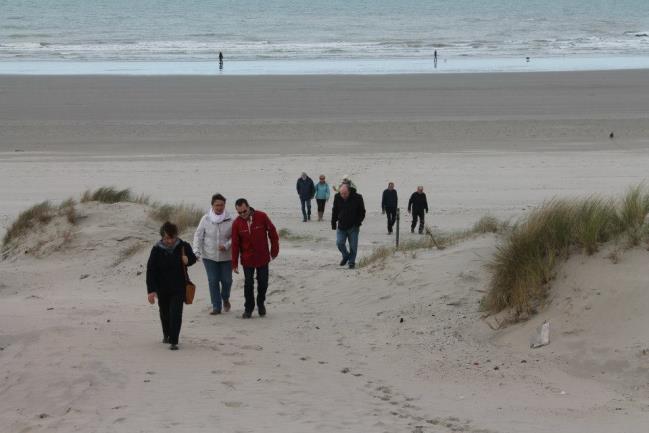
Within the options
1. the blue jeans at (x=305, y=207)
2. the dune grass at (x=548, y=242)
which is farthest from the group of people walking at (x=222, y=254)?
the blue jeans at (x=305, y=207)

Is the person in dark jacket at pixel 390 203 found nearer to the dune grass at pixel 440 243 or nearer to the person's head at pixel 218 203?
the dune grass at pixel 440 243

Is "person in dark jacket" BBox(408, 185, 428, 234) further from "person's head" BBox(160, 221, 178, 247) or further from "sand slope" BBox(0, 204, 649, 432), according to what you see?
"person's head" BBox(160, 221, 178, 247)

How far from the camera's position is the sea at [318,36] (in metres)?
55.4

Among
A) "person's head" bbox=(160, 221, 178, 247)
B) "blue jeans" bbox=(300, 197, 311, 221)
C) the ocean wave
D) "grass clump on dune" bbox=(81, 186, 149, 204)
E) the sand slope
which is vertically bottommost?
the sand slope

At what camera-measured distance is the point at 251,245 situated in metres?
10.1

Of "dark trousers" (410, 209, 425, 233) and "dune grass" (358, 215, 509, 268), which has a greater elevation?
"dune grass" (358, 215, 509, 268)

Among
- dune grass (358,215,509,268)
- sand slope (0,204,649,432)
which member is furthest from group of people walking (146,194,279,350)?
dune grass (358,215,509,268)

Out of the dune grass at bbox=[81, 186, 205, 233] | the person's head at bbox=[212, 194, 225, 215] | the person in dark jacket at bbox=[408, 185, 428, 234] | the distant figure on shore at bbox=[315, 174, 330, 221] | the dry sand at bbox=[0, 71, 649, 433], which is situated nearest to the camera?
the dry sand at bbox=[0, 71, 649, 433]

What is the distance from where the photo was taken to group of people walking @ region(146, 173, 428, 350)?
8.84 meters

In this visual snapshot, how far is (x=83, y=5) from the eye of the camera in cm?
10869

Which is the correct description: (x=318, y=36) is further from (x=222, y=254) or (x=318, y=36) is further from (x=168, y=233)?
(x=168, y=233)

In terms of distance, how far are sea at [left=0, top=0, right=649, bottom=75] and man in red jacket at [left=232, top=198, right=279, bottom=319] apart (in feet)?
134

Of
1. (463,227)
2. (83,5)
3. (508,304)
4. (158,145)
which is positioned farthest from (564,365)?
(83,5)

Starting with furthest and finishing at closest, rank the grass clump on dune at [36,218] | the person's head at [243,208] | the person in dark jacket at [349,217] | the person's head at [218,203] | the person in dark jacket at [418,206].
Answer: the person in dark jacket at [418,206]
the grass clump on dune at [36,218]
the person in dark jacket at [349,217]
the person's head at [218,203]
the person's head at [243,208]
